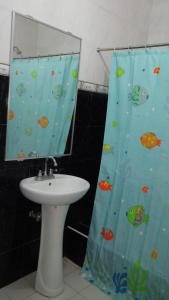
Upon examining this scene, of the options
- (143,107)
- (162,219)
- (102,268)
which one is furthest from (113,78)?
(102,268)

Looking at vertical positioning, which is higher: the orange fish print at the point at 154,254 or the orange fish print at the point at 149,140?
the orange fish print at the point at 149,140

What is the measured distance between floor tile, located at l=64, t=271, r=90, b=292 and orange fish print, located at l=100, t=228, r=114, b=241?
1.42ft

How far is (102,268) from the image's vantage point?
2.09 m

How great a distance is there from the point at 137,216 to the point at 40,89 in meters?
1.20

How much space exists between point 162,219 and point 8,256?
47.2 inches

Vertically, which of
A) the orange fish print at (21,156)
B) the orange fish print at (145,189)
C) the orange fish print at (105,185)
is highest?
the orange fish print at (21,156)

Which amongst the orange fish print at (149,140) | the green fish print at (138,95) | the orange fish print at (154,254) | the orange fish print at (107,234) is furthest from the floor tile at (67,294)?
the green fish print at (138,95)

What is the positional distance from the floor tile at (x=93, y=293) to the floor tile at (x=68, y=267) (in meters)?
0.24

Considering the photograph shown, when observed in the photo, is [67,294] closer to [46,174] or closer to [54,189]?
[54,189]

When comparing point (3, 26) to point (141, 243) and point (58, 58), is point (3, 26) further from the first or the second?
point (141, 243)

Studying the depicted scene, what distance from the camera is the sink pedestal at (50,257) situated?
1.90m

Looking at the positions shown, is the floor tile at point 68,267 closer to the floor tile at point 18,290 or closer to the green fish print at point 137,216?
the floor tile at point 18,290

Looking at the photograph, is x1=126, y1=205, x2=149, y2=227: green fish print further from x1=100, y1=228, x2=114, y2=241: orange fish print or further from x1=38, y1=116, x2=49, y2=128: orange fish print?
x1=38, y1=116, x2=49, y2=128: orange fish print

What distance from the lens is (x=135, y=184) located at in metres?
1.86
